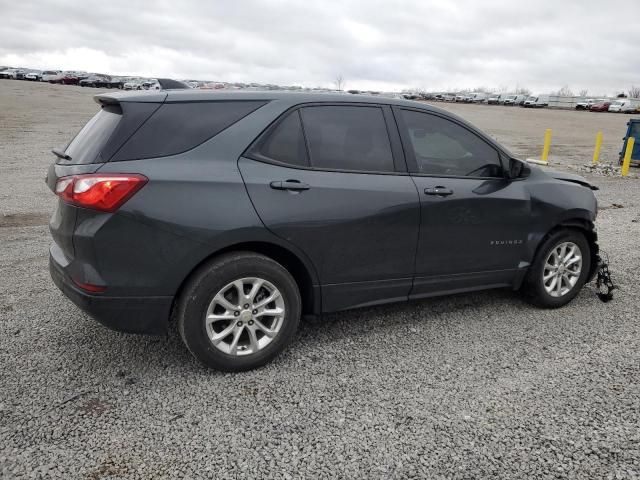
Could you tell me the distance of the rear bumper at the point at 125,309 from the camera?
3.00 m

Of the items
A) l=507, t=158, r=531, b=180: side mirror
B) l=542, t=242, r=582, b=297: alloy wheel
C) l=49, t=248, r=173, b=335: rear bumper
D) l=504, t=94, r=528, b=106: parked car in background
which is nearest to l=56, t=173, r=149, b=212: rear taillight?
l=49, t=248, r=173, b=335: rear bumper

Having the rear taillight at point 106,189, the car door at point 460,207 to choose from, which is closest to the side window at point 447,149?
the car door at point 460,207

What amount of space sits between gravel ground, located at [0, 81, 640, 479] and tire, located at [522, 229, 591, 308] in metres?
0.11

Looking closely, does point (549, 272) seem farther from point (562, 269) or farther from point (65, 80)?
point (65, 80)

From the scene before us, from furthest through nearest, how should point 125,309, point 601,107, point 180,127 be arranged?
point 601,107 < point 180,127 < point 125,309

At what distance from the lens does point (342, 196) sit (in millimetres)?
3447

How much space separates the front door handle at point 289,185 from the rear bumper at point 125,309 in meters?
0.92

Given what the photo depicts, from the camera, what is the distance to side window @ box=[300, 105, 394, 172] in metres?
3.51

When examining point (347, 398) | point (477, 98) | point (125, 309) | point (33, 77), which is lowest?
point (477, 98)

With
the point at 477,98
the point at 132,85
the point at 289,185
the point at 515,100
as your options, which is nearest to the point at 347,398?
the point at 289,185

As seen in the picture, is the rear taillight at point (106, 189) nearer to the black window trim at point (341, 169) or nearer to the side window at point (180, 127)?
the side window at point (180, 127)

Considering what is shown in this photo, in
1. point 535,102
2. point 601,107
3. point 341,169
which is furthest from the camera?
point 535,102

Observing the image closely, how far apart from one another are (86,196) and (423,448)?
2.25 metres

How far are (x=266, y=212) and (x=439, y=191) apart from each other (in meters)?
1.35
